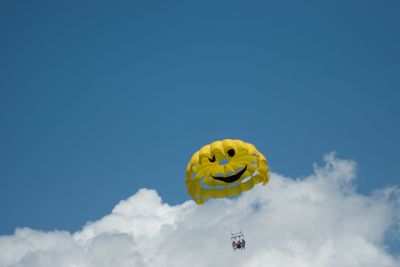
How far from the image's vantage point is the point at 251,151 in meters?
71.1

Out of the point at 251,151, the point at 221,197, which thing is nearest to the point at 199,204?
the point at 221,197

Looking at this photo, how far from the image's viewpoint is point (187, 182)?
238 ft

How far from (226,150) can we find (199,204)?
20.9 feet

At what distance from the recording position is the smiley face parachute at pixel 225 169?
70688 mm

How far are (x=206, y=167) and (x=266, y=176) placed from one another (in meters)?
5.55

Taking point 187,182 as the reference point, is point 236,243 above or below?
below

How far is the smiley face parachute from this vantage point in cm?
7069

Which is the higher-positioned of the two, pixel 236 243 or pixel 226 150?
pixel 226 150

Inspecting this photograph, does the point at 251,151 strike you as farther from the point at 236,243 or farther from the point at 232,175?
the point at 236,243

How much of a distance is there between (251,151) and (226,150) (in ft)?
7.70

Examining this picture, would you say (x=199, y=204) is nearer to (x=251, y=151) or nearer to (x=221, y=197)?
(x=221, y=197)

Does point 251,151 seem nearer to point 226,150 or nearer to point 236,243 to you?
point 226,150

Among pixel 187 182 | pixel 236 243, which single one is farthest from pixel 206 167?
pixel 236 243

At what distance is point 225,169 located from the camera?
7325 centimetres
